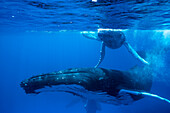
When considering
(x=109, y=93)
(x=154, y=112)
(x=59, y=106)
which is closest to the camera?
(x=109, y=93)

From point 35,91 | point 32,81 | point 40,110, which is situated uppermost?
point 32,81

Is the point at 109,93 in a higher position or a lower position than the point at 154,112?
higher

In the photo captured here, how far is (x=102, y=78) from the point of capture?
602 cm

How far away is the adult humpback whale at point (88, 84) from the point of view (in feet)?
16.7

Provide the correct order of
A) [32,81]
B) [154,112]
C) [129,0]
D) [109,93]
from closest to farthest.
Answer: [32,81] < [109,93] < [129,0] < [154,112]

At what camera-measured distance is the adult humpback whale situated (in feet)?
16.7

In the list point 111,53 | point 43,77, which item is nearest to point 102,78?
point 43,77

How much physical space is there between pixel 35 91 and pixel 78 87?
1.35 metres

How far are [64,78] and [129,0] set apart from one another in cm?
668

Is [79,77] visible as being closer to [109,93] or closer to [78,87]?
[78,87]

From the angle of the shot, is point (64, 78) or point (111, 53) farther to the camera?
point (111, 53)

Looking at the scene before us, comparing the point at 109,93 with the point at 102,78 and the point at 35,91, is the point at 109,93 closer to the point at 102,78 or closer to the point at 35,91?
the point at 102,78

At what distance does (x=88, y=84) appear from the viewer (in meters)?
5.44

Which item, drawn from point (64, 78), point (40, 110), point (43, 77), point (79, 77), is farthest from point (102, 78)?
point (40, 110)
